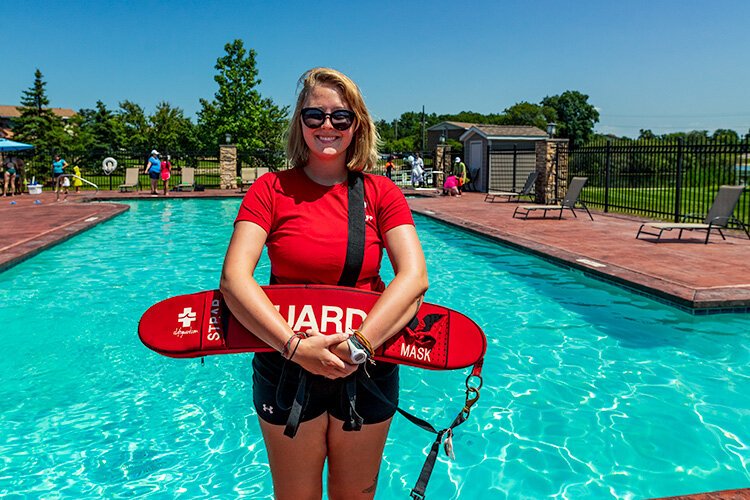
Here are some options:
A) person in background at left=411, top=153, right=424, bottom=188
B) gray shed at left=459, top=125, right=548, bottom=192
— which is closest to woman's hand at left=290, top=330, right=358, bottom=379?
gray shed at left=459, top=125, right=548, bottom=192

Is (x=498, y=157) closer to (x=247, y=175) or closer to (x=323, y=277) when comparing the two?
(x=247, y=175)

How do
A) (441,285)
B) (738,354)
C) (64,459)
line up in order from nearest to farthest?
1. (64,459)
2. (738,354)
3. (441,285)

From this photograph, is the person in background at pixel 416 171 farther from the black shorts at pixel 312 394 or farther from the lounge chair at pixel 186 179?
the black shorts at pixel 312 394

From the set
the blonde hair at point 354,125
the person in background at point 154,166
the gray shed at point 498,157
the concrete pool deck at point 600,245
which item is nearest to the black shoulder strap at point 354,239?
the blonde hair at point 354,125

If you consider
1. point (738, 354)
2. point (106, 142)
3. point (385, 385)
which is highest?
point (106, 142)

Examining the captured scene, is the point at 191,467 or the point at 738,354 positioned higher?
the point at 738,354

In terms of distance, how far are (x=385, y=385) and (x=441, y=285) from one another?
7916 millimetres

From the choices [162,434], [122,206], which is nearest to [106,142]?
[122,206]

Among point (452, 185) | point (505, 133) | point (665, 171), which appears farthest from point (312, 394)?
point (505, 133)

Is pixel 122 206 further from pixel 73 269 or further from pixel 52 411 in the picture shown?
pixel 52 411

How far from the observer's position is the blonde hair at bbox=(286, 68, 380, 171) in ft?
6.72

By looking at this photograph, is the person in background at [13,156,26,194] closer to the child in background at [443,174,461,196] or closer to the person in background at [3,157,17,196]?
the person in background at [3,157,17,196]

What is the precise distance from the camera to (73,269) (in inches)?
433

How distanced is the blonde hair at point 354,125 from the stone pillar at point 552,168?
19971 mm
